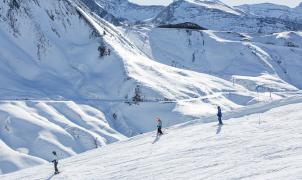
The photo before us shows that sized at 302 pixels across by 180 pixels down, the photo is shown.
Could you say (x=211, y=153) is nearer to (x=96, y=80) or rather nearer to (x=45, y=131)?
(x=45, y=131)

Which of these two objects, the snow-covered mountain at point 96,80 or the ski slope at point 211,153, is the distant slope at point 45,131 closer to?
the snow-covered mountain at point 96,80

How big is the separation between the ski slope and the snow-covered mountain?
39.4 meters

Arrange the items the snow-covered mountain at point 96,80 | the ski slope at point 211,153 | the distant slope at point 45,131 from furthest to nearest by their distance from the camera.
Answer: the snow-covered mountain at point 96,80 < the distant slope at point 45,131 < the ski slope at point 211,153

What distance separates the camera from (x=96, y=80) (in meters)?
115

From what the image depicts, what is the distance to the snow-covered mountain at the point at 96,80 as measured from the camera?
87.2 meters

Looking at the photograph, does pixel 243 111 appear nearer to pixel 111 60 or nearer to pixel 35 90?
pixel 35 90

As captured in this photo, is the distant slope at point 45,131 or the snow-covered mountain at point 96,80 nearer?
the distant slope at point 45,131

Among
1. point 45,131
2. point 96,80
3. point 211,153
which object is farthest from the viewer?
point 96,80

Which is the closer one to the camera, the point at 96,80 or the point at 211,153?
the point at 211,153

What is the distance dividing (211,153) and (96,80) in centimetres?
8489

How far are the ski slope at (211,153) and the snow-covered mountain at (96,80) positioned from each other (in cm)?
3938

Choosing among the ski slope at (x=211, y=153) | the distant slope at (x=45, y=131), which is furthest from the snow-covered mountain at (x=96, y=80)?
the ski slope at (x=211, y=153)

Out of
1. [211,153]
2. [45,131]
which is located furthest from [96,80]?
[211,153]

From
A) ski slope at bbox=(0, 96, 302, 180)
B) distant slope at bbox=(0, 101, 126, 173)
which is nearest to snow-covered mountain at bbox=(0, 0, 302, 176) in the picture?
distant slope at bbox=(0, 101, 126, 173)
